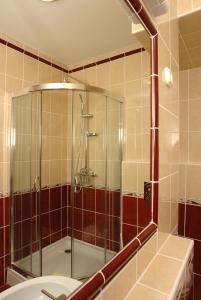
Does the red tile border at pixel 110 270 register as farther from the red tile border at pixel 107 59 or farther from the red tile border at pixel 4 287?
the red tile border at pixel 107 59

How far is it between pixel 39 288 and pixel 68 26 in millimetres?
825

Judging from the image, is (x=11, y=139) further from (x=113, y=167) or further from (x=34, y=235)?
(x=113, y=167)

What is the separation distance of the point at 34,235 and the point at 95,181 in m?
0.37

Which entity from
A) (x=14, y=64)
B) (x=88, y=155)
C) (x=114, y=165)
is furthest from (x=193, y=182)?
(x=14, y=64)

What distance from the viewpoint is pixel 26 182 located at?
0.76 meters

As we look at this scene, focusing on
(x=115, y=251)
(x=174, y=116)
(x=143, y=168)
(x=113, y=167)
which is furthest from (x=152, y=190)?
(x=174, y=116)

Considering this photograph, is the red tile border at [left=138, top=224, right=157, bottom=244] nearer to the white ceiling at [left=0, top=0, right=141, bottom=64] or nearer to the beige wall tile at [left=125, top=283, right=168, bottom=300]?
the beige wall tile at [left=125, top=283, right=168, bottom=300]

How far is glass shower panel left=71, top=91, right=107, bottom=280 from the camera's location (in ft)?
2.51

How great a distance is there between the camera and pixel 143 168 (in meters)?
0.98

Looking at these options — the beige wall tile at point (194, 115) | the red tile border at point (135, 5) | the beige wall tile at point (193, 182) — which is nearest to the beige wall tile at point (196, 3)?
the red tile border at point (135, 5)

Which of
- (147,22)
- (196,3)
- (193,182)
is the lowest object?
(193,182)

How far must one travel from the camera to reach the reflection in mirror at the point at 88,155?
0.69 m

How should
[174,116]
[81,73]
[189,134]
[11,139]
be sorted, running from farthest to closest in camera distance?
[189,134] < [174,116] < [81,73] < [11,139]

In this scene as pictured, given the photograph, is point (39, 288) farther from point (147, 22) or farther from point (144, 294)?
point (147, 22)
